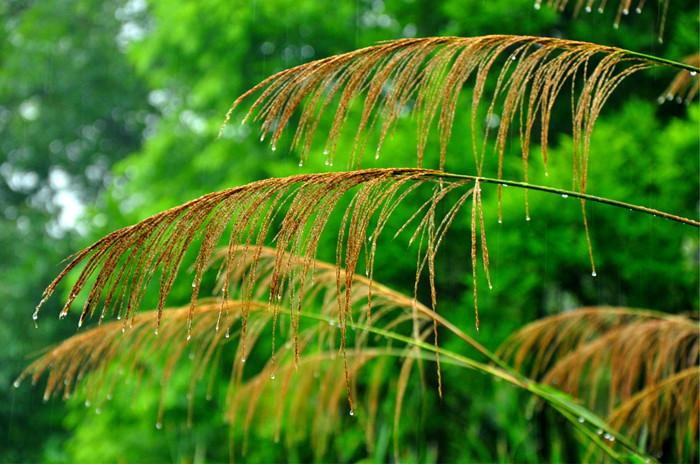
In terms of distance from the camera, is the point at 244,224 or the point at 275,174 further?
the point at 275,174

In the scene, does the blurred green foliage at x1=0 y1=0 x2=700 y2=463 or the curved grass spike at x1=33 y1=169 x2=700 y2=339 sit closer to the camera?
the curved grass spike at x1=33 y1=169 x2=700 y2=339

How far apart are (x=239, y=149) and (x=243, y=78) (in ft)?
2.14

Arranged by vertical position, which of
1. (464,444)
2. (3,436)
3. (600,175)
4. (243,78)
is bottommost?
(3,436)

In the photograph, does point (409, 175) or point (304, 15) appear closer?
point (409, 175)

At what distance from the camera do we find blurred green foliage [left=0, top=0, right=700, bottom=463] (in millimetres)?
5066

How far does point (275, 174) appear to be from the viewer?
6.11m

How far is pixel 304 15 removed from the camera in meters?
7.75

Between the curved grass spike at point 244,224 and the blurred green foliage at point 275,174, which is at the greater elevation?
the curved grass spike at point 244,224

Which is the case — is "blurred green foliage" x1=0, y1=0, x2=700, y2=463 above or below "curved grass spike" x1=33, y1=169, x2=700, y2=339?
below

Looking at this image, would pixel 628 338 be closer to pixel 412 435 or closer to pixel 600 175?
pixel 600 175

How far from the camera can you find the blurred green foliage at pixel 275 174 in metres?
5.07

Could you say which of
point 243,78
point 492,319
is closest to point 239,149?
point 243,78

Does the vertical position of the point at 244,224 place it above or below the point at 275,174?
above

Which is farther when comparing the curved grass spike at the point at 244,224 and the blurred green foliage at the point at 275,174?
the blurred green foliage at the point at 275,174
